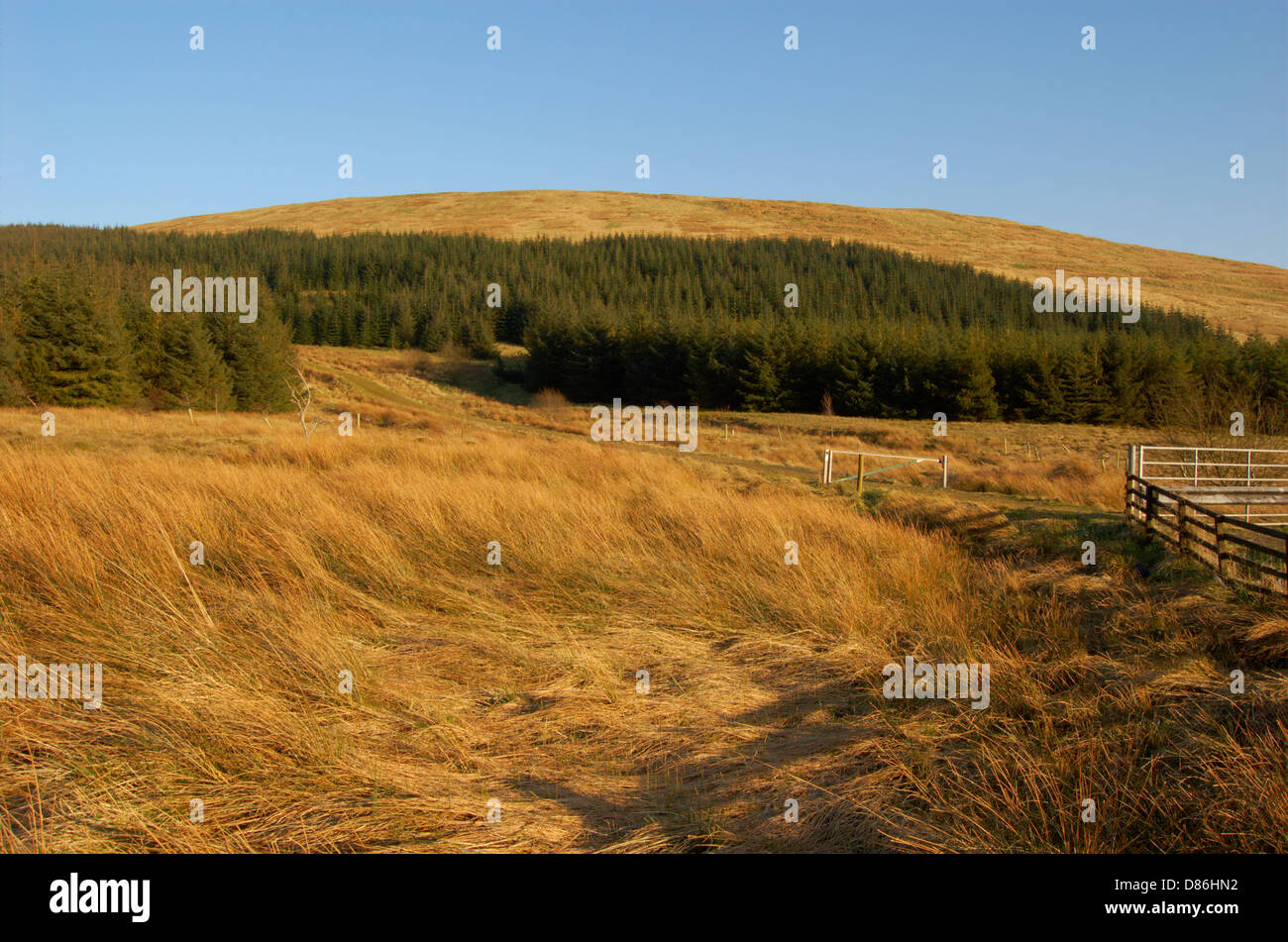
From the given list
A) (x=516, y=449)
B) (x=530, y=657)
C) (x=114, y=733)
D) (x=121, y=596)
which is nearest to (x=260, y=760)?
(x=114, y=733)

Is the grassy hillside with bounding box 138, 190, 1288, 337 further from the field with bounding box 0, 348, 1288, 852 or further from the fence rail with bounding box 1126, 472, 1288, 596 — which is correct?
the field with bounding box 0, 348, 1288, 852

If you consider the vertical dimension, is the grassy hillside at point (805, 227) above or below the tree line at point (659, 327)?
above

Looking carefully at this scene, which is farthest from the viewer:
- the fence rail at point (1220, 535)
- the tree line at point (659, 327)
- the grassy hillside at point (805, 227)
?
the grassy hillside at point (805, 227)

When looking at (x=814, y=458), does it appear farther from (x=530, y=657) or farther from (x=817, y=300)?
(x=817, y=300)

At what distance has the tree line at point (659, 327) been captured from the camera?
44094 mm

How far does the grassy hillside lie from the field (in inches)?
4829

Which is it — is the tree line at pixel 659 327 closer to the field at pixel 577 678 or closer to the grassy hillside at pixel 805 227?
the grassy hillside at pixel 805 227

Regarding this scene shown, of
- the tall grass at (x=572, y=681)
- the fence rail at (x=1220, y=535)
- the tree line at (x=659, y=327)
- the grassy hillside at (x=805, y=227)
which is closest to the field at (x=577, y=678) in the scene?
the tall grass at (x=572, y=681)

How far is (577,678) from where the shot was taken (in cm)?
503

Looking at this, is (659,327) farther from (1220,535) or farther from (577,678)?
(577,678)

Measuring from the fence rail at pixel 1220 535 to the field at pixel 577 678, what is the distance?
28.9 inches
